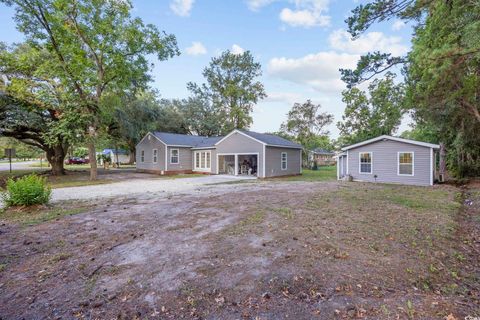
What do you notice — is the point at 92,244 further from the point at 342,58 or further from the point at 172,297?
the point at 342,58

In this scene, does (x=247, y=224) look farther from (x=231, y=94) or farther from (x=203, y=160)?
(x=231, y=94)

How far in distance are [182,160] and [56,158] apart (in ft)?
32.0

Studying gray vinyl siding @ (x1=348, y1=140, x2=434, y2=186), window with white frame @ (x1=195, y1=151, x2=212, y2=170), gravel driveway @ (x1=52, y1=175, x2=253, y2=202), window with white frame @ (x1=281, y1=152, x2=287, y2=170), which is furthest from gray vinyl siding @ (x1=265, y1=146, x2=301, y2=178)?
gravel driveway @ (x1=52, y1=175, x2=253, y2=202)

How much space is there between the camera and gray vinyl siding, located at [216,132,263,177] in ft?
58.7

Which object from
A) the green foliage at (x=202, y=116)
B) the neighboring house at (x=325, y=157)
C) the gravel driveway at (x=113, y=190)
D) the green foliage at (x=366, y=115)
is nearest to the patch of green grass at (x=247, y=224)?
the gravel driveway at (x=113, y=190)

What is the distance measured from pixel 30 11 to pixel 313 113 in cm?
2838

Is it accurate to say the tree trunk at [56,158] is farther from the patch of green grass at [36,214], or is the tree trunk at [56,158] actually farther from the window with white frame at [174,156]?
the patch of green grass at [36,214]

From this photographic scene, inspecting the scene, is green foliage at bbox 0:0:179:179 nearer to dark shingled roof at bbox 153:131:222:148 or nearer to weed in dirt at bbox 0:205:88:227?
dark shingled roof at bbox 153:131:222:148

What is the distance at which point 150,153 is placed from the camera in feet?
74.0

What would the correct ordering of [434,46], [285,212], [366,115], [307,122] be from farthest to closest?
[307,122] → [366,115] → [285,212] → [434,46]

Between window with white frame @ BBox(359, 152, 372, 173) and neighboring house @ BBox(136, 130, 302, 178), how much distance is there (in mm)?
5932

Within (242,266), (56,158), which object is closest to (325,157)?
(56,158)

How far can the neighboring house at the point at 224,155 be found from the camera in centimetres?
1824

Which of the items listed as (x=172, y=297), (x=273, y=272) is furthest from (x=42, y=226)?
(x=273, y=272)
